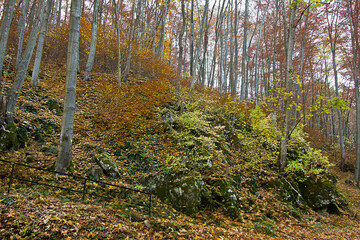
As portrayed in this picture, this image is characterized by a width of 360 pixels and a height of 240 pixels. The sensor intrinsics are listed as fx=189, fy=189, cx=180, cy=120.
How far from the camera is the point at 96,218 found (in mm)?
3936

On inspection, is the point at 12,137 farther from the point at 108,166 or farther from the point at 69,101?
the point at 108,166

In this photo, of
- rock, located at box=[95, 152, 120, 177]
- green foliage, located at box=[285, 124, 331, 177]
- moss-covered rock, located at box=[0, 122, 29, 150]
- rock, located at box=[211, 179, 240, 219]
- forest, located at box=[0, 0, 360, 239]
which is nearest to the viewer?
forest, located at box=[0, 0, 360, 239]

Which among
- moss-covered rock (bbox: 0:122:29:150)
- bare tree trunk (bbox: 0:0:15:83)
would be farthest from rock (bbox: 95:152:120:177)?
bare tree trunk (bbox: 0:0:15:83)

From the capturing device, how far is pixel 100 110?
8227mm

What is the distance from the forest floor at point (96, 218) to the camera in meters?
3.40

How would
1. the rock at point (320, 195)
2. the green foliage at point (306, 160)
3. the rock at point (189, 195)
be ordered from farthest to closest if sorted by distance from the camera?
1. the green foliage at point (306, 160)
2. the rock at point (320, 195)
3. the rock at point (189, 195)

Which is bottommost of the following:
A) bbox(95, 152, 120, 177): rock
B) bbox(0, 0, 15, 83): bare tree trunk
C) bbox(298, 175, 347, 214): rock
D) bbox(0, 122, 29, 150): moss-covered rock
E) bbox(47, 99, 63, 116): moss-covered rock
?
bbox(298, 175, 347, 214): rock

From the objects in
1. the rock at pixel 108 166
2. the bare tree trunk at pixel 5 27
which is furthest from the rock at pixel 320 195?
the bare tree trunk at pixel 5 27

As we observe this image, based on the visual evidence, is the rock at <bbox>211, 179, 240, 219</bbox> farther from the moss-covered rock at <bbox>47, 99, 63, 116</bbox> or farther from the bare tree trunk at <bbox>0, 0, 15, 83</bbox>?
the bare tree trunk at <bbox>0, 0, 15, 83</bbox>

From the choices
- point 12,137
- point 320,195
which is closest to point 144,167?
point 12,137

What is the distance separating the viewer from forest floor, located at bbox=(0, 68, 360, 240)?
3.40 m

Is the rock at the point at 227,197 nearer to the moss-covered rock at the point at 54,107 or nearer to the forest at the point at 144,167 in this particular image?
the forest at the point at 144,167

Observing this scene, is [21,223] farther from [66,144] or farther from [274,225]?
[274,225]

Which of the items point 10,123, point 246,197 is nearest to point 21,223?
Result: point 10,123
